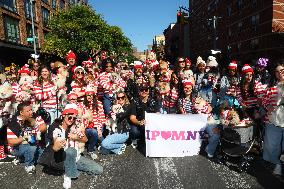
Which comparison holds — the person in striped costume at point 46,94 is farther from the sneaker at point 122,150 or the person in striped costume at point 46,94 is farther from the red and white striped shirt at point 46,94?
the sneaker at point 122,150

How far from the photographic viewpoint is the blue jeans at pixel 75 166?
217 inches

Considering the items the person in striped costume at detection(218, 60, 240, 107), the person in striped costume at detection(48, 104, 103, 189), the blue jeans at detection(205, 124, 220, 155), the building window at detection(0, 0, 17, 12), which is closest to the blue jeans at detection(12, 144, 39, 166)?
the person in striped costume at detection(48, 104, 103, 189)

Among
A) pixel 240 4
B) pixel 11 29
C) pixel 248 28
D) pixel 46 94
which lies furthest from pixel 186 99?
pixel 240 4

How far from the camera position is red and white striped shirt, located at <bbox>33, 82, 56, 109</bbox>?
7766 mm

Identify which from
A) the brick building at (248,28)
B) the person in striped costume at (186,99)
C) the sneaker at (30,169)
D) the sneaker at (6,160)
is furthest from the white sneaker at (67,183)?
the brick building at (248,28)

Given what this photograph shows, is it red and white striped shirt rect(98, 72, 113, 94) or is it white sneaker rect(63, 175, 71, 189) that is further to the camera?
red and white striped shirt rect(98, 72, 113, 94)

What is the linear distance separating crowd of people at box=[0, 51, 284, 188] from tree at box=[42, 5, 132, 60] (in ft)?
90.7

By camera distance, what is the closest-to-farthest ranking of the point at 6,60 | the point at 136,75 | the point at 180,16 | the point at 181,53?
the point at 136,75 → the point at 180,16 → the point at 6,60 → the point at 181,53

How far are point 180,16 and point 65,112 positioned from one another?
17.9 meters

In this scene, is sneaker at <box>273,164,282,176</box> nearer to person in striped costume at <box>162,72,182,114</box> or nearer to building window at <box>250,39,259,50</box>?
person in striped costume at <box>162,72,182,114</box>

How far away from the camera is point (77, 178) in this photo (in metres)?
5.92

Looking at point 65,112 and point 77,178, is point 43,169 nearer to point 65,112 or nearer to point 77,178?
point 77,178

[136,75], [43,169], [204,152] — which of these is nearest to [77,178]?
[43,169]

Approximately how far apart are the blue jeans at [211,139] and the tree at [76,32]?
3183 centimetres
